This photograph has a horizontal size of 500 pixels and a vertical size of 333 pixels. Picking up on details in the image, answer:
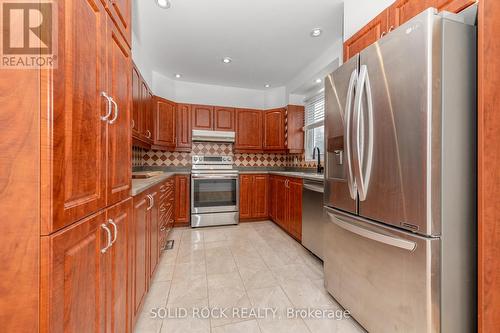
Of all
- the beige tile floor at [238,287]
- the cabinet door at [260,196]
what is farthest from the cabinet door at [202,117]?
the beige tile floor at [238,287]

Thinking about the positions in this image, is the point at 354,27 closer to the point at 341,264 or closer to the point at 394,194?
the point at 394,194

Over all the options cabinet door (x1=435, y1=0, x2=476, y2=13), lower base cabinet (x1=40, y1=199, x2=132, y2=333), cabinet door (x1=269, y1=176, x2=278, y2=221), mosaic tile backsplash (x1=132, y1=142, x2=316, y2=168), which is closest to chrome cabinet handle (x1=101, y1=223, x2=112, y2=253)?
lower base cabinet (x1=40, y1=199, x2=132, y2=333)

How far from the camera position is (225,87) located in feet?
14.1

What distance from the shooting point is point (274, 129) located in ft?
13.5

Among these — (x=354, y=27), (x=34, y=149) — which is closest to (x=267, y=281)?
(x=34, y=149)

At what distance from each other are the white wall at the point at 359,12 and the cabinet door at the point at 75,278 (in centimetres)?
223

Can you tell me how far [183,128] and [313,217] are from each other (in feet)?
8.55

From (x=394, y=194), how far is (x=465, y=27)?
86 cm

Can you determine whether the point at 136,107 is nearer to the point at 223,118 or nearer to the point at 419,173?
the point at 223,118

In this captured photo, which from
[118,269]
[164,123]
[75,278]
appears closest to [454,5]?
[75,278]

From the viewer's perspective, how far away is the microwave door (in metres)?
1.41

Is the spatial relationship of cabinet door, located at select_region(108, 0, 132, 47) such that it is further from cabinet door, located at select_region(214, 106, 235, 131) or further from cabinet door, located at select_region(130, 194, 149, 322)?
cabinet door, located at select_region(214, 106, 235, 131)

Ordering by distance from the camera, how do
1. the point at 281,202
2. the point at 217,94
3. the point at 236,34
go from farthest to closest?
the point at 217,94
the point at 281,202
the point at 236,34

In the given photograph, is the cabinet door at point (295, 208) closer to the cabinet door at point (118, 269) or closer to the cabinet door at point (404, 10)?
the cabinet door at point (404, 10)
